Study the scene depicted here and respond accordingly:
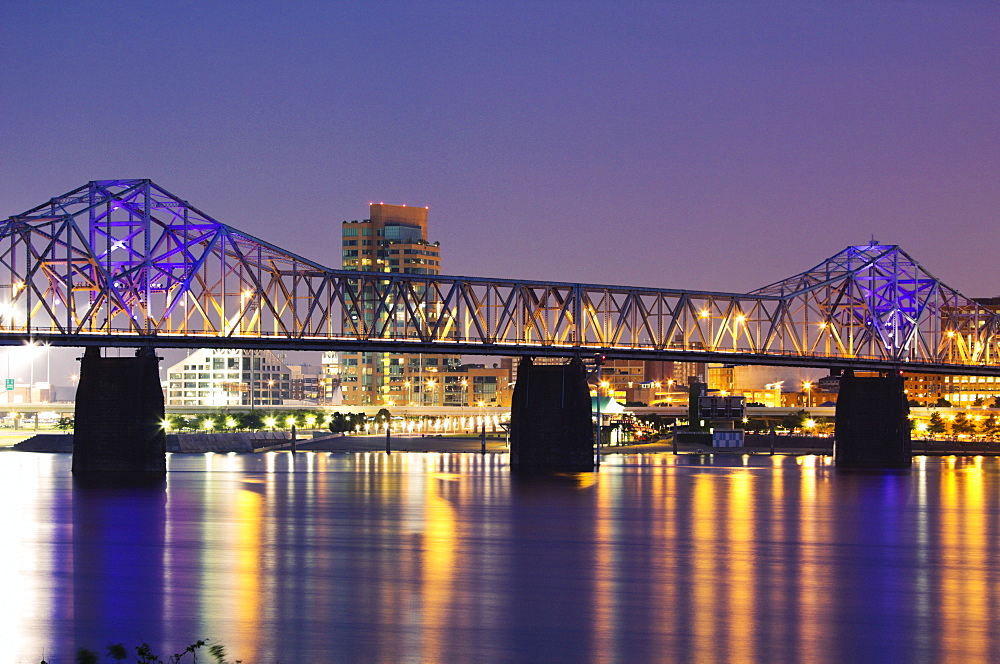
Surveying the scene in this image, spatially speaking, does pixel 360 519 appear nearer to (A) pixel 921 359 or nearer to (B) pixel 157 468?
(B) pixel 157 468

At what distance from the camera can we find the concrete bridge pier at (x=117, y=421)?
107 m

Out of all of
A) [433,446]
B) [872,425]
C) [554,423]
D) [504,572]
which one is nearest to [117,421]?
[554,423]

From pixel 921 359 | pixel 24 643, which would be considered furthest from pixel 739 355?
pixel 24 643

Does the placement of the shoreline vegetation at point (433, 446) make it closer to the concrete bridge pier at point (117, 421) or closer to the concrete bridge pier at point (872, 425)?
the concrete bridge pier at point (872, 425)

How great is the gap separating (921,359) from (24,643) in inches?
5358

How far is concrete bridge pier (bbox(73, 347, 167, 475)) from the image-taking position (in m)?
107

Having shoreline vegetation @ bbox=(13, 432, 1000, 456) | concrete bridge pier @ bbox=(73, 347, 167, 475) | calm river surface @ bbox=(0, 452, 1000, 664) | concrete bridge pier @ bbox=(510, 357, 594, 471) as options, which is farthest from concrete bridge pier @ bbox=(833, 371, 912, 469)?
concrete bridge pier @ bbox=(73, 347, 167, 475)

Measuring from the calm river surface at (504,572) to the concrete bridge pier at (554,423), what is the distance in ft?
61.3

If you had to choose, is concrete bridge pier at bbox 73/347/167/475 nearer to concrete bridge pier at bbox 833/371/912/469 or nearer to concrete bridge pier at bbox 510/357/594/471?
concrete bridge pier at bbox 510/357/594/471

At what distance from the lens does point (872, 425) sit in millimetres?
143750

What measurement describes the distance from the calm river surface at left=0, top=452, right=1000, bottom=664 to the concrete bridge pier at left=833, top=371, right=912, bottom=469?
39.8 meters

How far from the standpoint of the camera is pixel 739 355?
13838cm

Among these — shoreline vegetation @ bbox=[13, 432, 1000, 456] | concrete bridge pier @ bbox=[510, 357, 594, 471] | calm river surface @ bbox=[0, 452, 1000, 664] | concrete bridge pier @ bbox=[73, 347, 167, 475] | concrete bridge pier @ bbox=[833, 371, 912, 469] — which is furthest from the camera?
shoreline vegetation @ bbox=[13, 432, 1000, 456]

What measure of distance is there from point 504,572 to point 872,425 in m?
97.0
